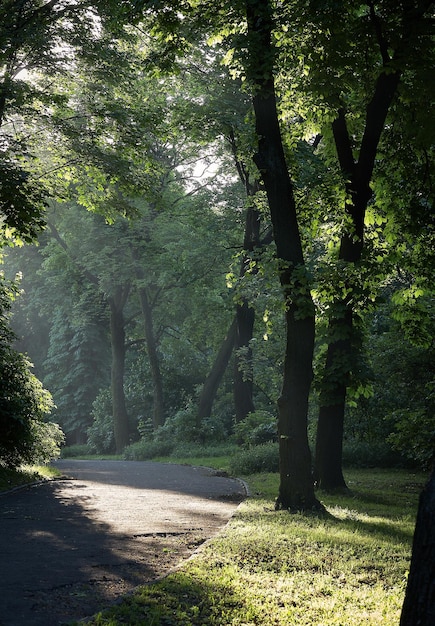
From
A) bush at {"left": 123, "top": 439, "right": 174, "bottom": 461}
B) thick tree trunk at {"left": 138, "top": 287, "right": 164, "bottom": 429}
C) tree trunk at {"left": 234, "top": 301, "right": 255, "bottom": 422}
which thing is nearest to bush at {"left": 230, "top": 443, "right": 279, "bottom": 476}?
tree trunk at {"left": 234, "top": 301, "right": 255, "bottom": 422}

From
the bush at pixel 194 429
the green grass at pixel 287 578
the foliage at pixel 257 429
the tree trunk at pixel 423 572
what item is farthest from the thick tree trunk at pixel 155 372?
the tree trunk at pixel 423 572

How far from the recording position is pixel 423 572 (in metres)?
4.10

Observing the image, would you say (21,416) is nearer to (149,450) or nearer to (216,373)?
(149,450)

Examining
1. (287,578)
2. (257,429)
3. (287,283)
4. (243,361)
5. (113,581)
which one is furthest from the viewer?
(243,361)

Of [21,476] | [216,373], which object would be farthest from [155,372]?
[21,476]

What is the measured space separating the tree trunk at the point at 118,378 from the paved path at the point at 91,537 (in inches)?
792

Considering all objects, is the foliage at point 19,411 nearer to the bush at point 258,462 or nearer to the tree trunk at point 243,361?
the bush at point 258,462

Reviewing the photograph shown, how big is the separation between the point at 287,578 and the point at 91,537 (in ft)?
10.2

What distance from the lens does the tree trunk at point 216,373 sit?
3088 centimetres

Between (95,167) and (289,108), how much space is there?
5.76 metres

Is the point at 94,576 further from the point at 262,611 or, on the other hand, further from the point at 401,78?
the point at 401,78

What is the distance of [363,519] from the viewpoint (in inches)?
438

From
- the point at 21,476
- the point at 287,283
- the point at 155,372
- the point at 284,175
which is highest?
the point at 284,175

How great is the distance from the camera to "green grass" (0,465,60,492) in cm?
1418
